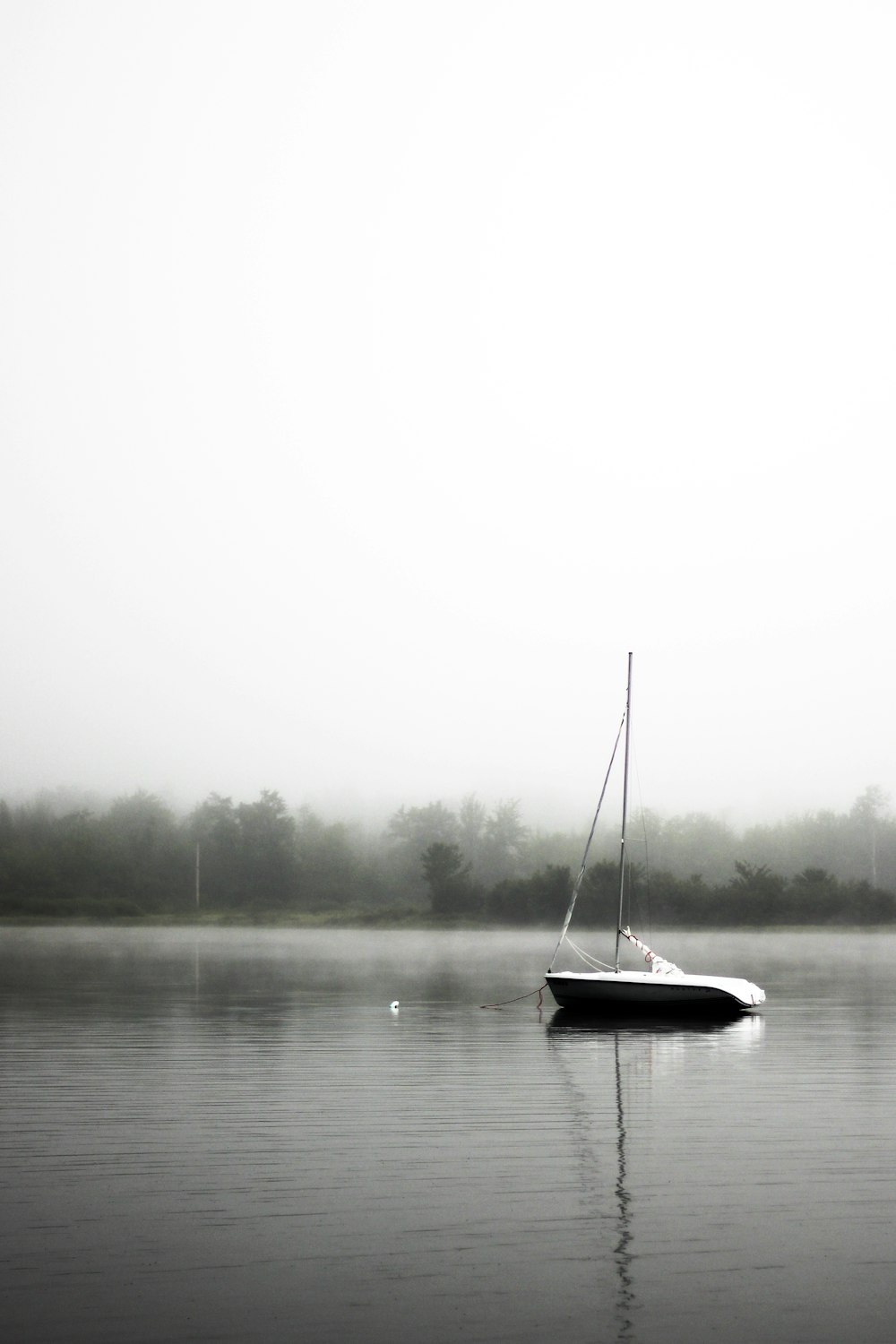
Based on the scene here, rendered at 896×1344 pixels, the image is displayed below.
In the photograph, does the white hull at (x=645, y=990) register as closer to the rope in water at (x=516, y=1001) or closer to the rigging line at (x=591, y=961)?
the rigging line at (x=591, y=961)

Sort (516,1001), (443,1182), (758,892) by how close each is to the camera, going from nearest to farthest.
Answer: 1. (443,1182)
2. (516,1001)
3. (758,892)

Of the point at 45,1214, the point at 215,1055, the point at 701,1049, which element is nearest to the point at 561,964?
the point at 701,1049

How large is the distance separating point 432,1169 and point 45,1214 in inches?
267

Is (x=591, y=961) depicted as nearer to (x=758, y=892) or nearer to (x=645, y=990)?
(x=645, y=990)

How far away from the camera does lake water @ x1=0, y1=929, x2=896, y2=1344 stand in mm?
15539

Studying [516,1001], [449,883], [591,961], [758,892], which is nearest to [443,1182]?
[516,1001]

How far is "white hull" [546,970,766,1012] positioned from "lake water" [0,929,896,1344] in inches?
63.0

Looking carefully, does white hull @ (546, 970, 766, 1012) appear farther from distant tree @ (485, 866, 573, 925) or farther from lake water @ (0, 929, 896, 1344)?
distant tree @ (485, 866, 573, 925)

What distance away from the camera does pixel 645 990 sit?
52.7 m

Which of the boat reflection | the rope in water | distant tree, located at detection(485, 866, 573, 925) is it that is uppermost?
the boat reflection

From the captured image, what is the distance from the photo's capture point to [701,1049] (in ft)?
149

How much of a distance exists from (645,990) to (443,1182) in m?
31.4

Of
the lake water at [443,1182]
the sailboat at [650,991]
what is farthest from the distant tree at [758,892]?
the lake water at [443,1182]

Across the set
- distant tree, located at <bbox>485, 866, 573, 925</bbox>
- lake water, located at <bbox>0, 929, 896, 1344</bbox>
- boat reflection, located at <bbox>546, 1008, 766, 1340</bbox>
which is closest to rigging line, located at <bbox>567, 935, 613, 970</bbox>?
boat reflection, located at <bbox>546, 1008, 766, 1340</bbox>
